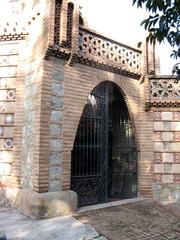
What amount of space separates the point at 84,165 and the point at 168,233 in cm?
264

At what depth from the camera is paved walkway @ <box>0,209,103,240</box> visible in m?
5.07

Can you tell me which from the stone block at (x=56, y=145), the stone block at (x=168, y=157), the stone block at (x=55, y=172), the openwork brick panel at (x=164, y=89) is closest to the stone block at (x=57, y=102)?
the stone block at (x=56, y=145)

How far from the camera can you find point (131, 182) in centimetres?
831

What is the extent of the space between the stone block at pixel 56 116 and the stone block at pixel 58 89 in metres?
0.41

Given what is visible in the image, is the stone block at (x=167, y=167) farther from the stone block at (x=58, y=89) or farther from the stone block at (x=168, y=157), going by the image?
the stone block at (x=58, y=89)

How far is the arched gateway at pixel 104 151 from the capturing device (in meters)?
7.25

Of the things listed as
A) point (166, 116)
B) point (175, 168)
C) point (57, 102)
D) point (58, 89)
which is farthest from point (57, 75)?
point (175, 168)

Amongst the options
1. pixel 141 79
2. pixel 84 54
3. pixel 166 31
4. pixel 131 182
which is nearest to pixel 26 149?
pixel 84 54

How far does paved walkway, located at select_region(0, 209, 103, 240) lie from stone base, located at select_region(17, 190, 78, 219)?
144mm

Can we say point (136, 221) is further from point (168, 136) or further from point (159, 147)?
point (168, 136)

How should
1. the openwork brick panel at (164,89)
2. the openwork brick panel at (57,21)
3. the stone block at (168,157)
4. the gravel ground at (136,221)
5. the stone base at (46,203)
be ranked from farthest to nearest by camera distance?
the openwork brick panel at (164,89)
the stone block at (168,157)
the openwork brick panel at (57,21)
the stone base at (46,203)
the gravel ground at (136,221)

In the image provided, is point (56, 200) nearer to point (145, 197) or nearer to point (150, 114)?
point (145, 197)

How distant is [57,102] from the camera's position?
657 centimetres

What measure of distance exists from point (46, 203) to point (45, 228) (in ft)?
2.23
